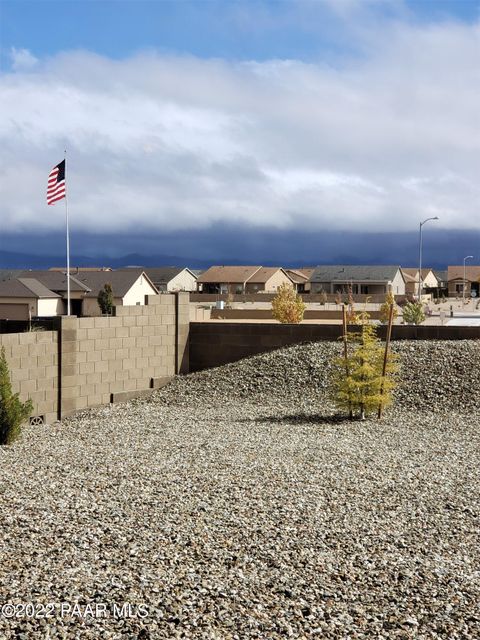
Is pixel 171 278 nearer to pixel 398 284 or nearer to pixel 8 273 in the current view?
pixel 8 273

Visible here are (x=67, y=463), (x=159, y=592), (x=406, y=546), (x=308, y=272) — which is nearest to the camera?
(x=159, y=592)

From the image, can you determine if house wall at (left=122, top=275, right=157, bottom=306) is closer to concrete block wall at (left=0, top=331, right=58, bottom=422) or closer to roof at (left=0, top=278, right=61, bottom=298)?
roof at (left=0, top=278, right=61, bottom=298)

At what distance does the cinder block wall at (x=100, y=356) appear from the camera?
68.8ft

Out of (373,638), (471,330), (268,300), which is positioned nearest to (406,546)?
(373,638)

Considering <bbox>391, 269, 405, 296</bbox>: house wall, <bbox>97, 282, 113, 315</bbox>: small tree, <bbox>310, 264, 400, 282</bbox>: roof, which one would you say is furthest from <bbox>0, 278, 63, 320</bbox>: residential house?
<bbox>391, 269, 405, 296</bbox>: house wall

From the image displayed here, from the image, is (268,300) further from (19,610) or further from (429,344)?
(19,610)

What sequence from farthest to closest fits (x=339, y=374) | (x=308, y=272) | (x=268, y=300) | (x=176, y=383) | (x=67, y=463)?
(x=308, y=272)
(x=268, y=300)
(x=176, y=383)
(x=339, y=374)
(x=67, y=463)

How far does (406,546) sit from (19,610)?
4.98 meters

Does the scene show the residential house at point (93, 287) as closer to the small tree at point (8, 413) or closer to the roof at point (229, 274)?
the roof at point (229, 274)

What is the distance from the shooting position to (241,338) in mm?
28203

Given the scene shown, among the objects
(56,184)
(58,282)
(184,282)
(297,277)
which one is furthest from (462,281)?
(56,184)

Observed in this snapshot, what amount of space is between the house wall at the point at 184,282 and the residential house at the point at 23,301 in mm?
46502

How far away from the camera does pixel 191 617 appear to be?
7492mm

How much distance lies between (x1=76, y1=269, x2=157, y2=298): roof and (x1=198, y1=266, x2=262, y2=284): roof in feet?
127
